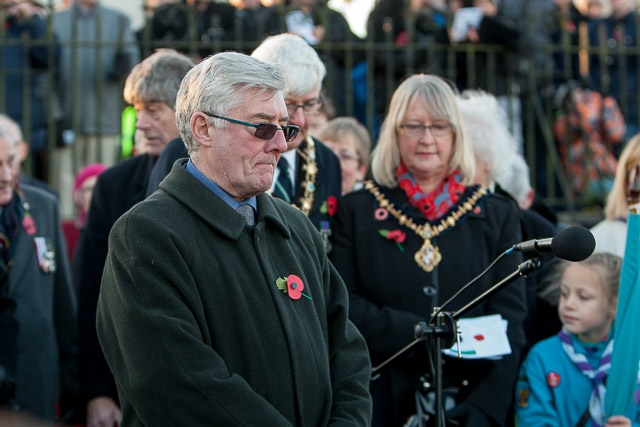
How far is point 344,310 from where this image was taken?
3.66 meters

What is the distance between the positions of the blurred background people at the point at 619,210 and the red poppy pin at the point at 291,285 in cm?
254

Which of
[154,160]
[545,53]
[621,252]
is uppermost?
[545,53]

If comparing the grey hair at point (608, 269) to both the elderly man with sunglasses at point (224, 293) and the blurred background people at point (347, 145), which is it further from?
the elderly man with sunglasses at point (224, 293)

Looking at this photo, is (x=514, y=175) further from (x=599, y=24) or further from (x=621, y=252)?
(x=599, y=24)

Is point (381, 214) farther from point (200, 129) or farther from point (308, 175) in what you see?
point (200, 129)

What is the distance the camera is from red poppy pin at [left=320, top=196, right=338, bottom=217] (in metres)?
4.76

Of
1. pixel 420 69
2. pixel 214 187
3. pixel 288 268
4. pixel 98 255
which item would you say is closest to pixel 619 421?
pixel 288 268

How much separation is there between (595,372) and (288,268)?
2106mm

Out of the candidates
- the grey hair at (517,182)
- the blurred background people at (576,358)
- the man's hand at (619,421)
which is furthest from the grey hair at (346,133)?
the man's hand at (619,421)

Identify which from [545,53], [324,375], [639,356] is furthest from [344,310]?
[545,53]

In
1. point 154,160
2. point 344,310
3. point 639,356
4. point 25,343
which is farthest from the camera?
point 25,343

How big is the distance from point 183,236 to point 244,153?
13.4 inches

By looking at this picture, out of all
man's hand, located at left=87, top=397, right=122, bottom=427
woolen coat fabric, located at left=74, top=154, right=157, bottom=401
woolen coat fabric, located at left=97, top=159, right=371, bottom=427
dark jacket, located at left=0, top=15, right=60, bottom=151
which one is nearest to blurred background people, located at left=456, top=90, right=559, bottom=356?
woolen coat fabric, located at left=74, top=154, right=157, bottom=401

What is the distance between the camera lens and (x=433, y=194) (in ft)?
15.8
